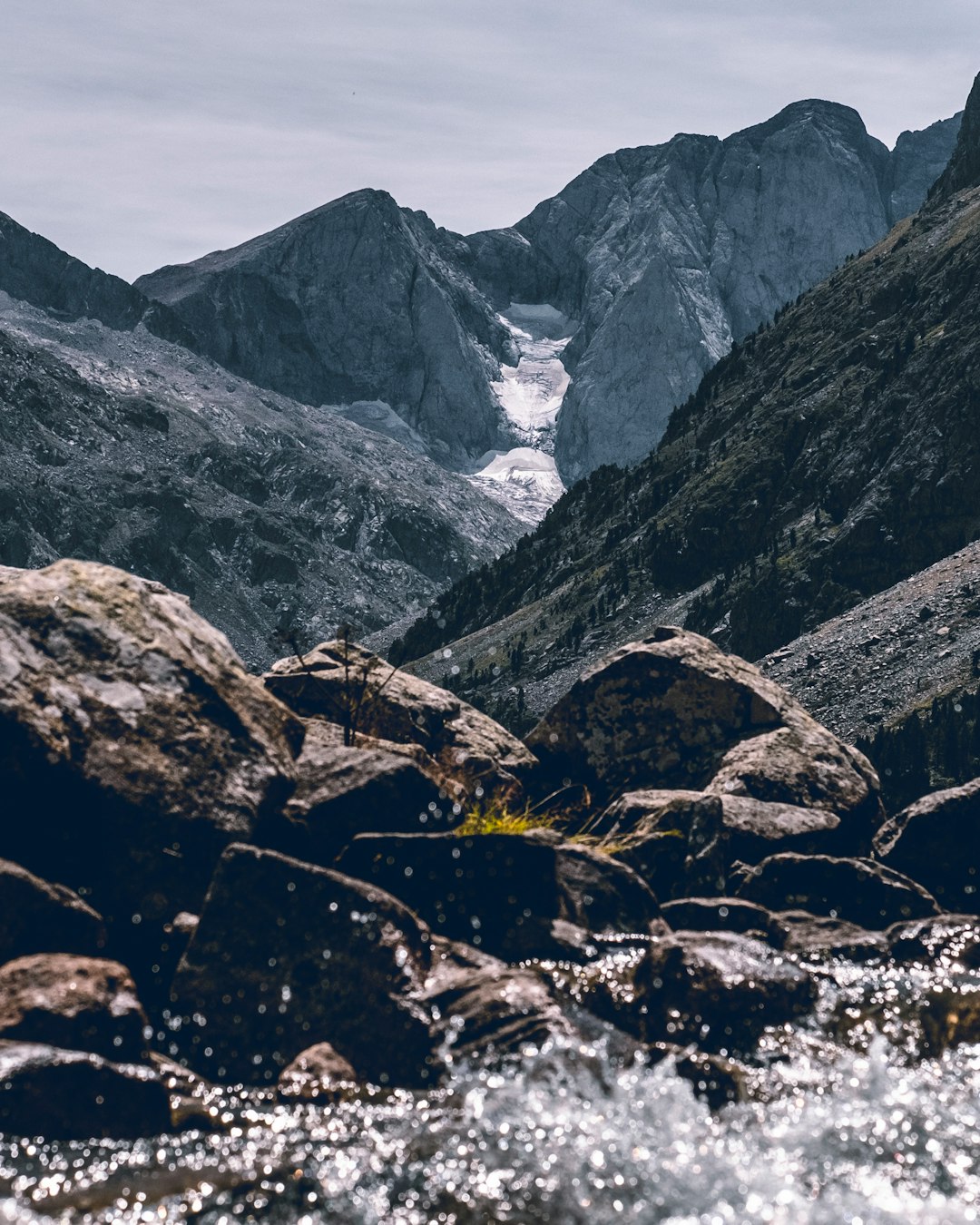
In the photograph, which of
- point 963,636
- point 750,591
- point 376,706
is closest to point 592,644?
point 750,591

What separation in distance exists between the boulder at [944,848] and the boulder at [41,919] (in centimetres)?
1396

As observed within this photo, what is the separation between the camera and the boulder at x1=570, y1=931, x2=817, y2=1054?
17047 mm

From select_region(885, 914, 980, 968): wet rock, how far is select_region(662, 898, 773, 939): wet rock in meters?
1.93

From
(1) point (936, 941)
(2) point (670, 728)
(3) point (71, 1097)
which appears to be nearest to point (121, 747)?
(3) point (71, 1097)

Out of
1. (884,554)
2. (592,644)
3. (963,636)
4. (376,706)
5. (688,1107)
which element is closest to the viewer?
(688,1107)

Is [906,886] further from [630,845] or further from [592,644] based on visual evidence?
[592,644]

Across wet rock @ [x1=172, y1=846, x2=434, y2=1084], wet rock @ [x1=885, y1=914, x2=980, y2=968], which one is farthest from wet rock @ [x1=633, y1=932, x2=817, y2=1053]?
wet rock @ [x1=172, y1=846, x2=434, y2=1084]

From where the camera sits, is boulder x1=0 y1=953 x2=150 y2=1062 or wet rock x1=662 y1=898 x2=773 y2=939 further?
wet rock x1=662 y1=898 x2=773 y2=939

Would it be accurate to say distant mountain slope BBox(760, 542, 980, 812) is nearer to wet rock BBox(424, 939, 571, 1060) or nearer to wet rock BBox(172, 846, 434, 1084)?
wet rock BBox(424, 939, 571, 1060)

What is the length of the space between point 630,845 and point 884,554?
162 meters

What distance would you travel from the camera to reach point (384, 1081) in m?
15.9

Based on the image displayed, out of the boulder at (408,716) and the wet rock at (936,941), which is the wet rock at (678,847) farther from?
the wet rock at (936,941)

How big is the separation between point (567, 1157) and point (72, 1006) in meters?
5.57

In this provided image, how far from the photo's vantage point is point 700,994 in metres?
17.1
